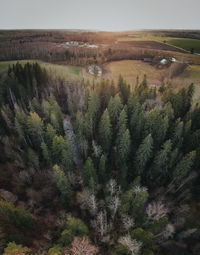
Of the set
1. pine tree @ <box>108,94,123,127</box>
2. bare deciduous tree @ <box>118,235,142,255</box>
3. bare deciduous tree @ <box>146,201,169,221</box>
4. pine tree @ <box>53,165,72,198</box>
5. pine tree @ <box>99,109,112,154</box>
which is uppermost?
pine tree @ <box>108,94,123,127</box>

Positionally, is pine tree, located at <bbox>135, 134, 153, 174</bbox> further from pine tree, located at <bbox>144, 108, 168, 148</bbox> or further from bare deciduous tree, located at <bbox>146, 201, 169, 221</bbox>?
bare deciduous tree, located at <bbox>146, 201, 169, 221</bbox>

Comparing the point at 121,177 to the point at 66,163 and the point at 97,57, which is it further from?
the point at 97,57

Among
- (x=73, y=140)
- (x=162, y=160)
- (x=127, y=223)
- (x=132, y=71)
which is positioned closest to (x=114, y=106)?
(x=73, y=140)

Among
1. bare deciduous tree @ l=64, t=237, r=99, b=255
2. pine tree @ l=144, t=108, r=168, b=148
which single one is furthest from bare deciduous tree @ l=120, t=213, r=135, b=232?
pine tree @ l=144, t=108, r=168, b=148

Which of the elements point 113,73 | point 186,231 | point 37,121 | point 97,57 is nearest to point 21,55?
point 97,57

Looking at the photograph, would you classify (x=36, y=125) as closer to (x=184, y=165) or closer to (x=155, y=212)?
(x=155, y=212)

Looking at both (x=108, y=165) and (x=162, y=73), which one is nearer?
(x=108, y=165)

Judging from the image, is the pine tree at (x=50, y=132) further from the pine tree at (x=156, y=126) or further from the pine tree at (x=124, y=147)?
the pine tree at (x=156, y=126)
